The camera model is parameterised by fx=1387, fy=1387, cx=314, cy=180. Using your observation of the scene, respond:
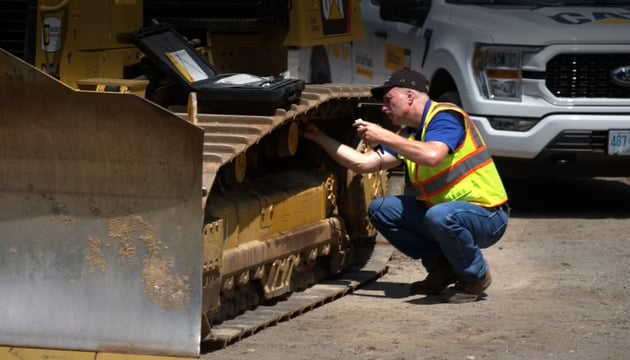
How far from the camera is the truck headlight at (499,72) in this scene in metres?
9.87

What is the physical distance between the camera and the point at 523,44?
9805 mm

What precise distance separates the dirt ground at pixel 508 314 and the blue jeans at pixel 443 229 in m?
0.24

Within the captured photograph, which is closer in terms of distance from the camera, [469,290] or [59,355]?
[59,355]

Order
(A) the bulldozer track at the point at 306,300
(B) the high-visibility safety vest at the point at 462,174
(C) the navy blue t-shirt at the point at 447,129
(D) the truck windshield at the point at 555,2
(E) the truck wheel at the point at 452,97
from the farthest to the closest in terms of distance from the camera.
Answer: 1. (D) the truck windshield at the point at 555,2
2. (E) the truck wheel at the point at 452,97
3. (B) the high-visibility safety vest at the point at 462,174
4. (C) the navy blue t-shirt at the point at 447,129
5. (A) the bulldozer track at the point at 306,300

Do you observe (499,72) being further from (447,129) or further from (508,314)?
(508,314)

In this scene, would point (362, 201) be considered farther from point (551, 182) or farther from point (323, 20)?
point (551, 182)

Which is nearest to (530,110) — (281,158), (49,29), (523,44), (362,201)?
(523,44)

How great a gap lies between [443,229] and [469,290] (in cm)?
44

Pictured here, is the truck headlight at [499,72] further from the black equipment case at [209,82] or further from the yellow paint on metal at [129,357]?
the yellow paint on metal at [129,357]

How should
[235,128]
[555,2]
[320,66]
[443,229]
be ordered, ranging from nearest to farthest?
[235,128], [443,229], [555,2], [320,66]

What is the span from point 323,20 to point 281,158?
2.98 ft

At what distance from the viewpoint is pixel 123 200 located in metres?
5.80

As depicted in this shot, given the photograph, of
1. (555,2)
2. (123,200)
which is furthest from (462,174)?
(555,2)

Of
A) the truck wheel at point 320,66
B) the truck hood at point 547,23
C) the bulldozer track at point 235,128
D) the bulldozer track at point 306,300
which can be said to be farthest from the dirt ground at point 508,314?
the truck wheel at point 320,66
